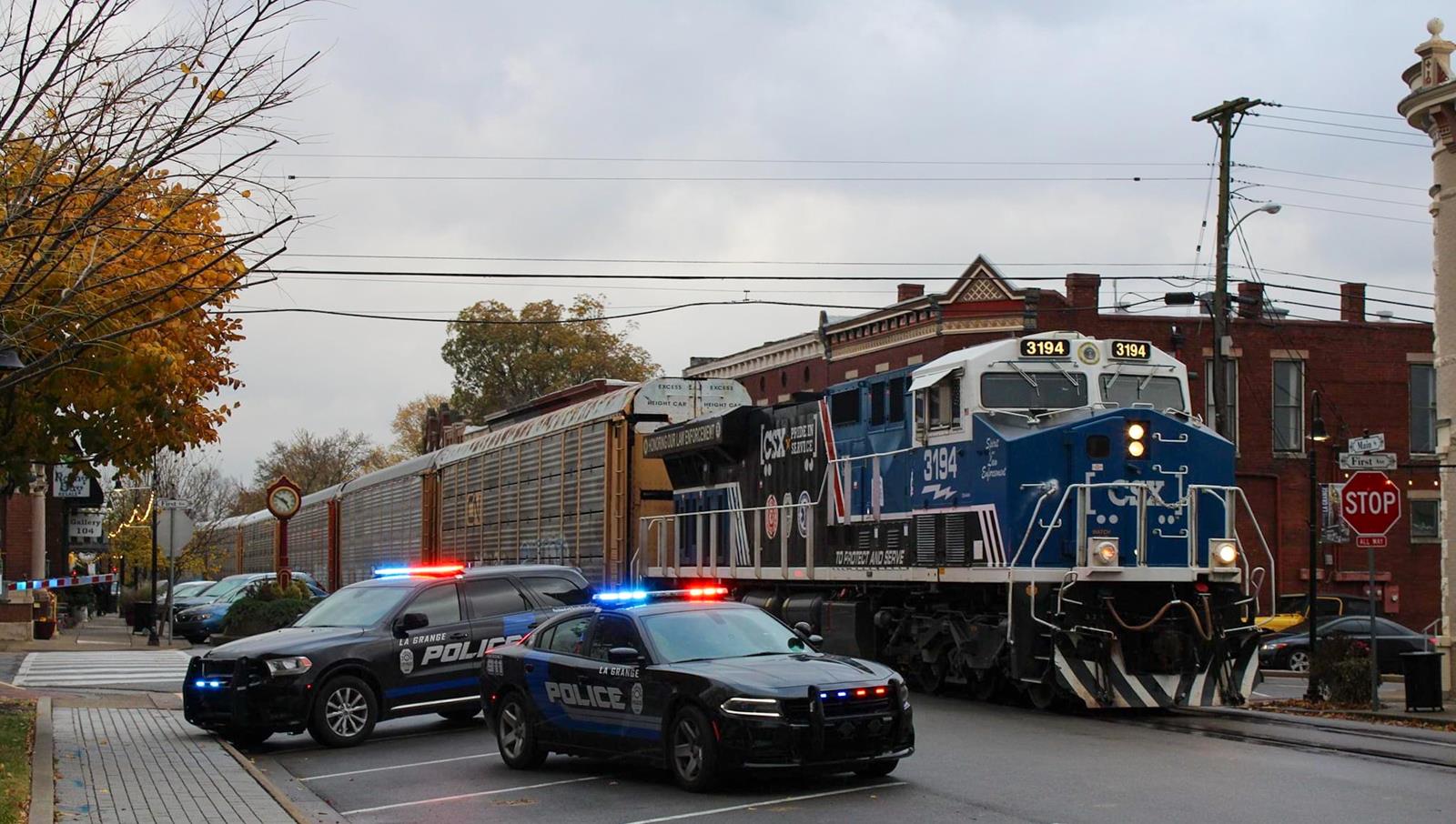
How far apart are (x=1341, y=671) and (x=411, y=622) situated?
11.4 metres

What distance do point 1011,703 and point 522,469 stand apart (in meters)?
14.2

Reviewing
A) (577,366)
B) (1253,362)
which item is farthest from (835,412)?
(577,366)

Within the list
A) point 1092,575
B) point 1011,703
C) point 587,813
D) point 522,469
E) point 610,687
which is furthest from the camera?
point 522,469

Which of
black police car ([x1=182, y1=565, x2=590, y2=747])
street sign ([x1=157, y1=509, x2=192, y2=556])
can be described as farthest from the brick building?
black police car ([x1=182, y1=565, x2=590, y2=747])

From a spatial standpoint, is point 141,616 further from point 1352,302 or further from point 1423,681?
point 1352,302

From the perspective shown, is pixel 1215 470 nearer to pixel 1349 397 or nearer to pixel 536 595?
pixel 536 595

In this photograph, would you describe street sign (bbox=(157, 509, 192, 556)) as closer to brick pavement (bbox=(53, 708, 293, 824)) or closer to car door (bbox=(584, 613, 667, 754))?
brick pavement (bbox=(53, 708, 293, 824))

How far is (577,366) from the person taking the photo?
7725 cm

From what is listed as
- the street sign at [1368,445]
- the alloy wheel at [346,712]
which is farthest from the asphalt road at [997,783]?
the street sign at [1368,445]

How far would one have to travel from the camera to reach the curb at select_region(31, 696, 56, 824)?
10445 mm

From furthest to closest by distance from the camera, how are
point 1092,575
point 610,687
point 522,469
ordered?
point 522,469
point 1092,575
point 610,687

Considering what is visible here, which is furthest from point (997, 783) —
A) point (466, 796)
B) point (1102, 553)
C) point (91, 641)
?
point (91, 641)

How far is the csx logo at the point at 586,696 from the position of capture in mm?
12203

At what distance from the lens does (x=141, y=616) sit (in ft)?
128
